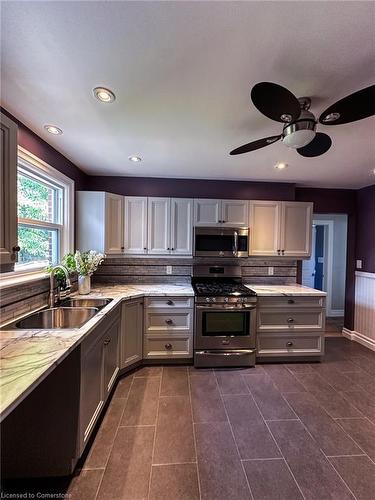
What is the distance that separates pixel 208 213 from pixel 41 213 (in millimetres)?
1929

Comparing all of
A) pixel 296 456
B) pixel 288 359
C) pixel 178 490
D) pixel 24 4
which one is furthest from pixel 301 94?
pixel 288 359

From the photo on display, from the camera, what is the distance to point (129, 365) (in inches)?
102

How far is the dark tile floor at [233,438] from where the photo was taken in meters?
1.39

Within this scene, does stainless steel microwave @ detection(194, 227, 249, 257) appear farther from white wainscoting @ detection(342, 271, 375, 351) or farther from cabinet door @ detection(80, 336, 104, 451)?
white wainscoting @ detection(342, 271, 375, 351)

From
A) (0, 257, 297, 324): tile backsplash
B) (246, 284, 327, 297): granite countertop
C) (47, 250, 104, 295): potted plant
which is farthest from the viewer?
(0, 257, 297, 324): tile backsplash

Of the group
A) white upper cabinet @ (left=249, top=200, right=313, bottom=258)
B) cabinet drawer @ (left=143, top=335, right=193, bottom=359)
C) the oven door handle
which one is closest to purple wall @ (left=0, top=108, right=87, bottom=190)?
cabinet drawer @ (left=143, top=335, right=193, bottom=359)

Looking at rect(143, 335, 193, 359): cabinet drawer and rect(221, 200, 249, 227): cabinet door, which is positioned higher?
rect(221, 200, 249, 227): cabinet door

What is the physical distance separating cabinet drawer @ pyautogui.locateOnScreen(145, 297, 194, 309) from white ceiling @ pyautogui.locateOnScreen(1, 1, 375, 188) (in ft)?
5.52

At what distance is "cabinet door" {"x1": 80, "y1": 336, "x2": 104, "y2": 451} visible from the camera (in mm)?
1497

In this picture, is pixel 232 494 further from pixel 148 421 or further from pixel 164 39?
pixel 164 39

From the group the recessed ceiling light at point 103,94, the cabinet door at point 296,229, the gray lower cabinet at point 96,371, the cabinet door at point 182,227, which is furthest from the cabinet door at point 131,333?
the cabinet door at point 296,229

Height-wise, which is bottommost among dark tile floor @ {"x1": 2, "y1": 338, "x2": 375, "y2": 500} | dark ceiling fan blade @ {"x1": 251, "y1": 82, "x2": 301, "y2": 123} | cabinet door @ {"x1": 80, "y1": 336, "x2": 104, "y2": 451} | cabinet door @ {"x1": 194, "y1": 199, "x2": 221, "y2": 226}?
dark tile floor @ {"x1": 2, "y1": 338, "x2": 375, "y2": 500}

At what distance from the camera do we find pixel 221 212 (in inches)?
125

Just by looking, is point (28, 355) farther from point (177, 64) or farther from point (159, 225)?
point (159, 225)
